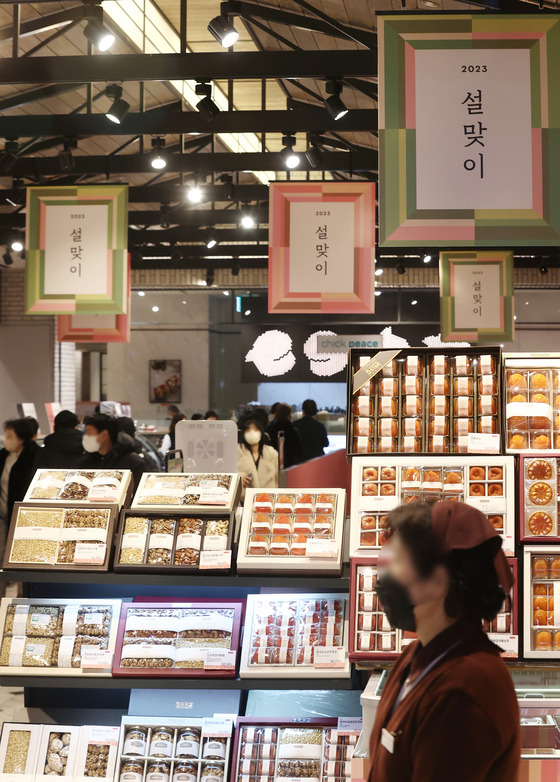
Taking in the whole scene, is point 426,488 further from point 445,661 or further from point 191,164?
point 191,164

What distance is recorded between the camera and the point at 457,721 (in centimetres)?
153

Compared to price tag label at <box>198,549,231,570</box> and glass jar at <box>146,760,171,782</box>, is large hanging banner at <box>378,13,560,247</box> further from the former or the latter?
glass jar at <box>146,760,171,782</box>

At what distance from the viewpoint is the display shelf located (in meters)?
3.57

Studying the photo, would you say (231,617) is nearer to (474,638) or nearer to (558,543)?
(558,543)

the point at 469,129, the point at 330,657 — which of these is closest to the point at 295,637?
the point at 330,657

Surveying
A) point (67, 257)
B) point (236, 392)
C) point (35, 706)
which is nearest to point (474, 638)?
point (35, 706)

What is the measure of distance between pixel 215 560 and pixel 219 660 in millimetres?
424

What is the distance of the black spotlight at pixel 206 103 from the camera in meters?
7.07

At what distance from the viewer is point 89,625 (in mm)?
3791

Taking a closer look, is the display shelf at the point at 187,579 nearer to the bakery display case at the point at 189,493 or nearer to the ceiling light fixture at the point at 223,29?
the bakery display case at the point at 189,493

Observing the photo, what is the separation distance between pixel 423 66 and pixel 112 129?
5461 millimetres

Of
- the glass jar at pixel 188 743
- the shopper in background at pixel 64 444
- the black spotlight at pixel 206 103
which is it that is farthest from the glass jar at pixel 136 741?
the black spotlight at pixel 206 103

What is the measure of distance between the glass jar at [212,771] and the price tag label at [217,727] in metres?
0.11

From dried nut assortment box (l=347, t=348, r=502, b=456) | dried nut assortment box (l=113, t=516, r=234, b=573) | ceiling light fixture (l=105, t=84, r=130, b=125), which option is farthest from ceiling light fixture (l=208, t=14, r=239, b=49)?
dried nut assortment box (l=113, t=516, r=234, b=573)
